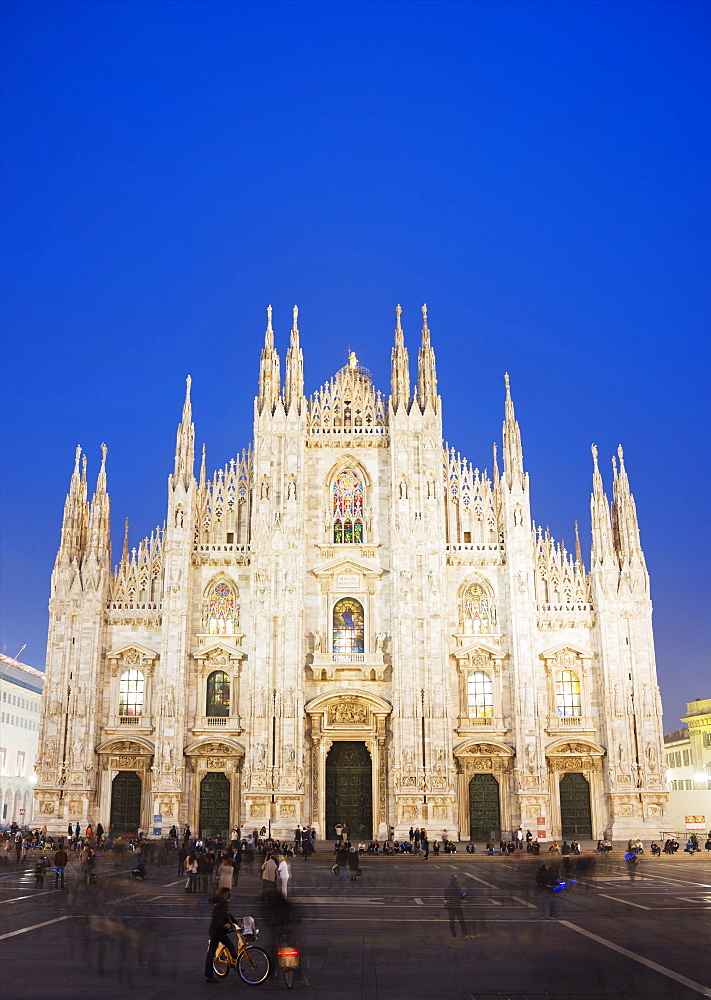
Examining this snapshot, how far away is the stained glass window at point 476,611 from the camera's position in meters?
52.2

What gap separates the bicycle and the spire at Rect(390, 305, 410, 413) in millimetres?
39567

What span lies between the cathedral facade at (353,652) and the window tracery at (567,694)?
0.38ft

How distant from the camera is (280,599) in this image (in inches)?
2005

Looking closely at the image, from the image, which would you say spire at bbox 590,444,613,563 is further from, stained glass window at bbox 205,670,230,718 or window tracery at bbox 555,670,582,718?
stained glass window at bbox 205,670,230,718

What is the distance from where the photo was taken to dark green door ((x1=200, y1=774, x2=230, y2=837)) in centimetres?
5025

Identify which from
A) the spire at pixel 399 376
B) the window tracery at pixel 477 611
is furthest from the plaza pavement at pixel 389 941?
the spire at pixel 399 376

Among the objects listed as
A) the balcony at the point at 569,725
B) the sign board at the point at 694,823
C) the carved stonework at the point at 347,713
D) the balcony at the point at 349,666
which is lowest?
the sign board at the point at 694,823

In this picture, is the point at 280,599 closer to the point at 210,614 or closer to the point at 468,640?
the point at 210,614

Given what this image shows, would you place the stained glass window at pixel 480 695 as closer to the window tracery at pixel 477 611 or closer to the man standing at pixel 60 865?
the window tracery at pixel 477 611

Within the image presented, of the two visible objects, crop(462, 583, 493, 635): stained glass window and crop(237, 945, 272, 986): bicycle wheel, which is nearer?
crop(237, 945, 272, 986): bicycle wheel

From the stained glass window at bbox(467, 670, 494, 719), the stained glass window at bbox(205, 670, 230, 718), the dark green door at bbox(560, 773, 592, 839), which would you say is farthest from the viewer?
the stained glass window at bbox(205, 670, 230, 718)

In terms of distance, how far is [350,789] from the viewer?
167ft

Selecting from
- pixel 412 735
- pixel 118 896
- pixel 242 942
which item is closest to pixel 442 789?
pixel 412 735

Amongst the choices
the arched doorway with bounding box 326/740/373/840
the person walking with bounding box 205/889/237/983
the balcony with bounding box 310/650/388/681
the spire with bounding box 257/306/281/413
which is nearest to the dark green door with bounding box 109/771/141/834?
the arched doorway with bounding box 326/740/373/840
